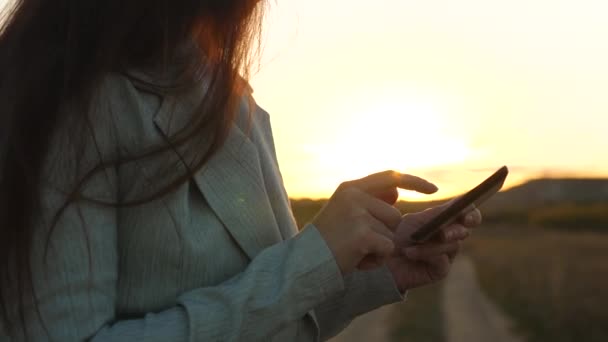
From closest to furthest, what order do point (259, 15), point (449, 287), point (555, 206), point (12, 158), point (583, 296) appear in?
point (12, 158) → point (259, 15) → point (583, 296) → point (449, 287) → point (555, 206)

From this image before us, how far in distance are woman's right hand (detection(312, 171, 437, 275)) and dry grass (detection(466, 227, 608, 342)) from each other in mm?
14441

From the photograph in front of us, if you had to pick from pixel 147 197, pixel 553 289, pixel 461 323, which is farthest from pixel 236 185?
pixel 553 289

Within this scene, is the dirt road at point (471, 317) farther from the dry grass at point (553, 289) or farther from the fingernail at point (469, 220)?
the fingernail at point (469, 220)

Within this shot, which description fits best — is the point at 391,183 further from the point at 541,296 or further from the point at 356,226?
the point at 541,296

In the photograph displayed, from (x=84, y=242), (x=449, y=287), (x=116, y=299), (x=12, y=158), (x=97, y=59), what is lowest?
(x=449, y=287)

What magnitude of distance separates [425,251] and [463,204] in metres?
0.29

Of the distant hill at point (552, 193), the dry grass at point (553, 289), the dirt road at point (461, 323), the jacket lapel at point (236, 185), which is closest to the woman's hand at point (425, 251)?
the jacket lapel at point (236, 185)

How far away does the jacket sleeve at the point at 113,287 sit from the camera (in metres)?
1.68

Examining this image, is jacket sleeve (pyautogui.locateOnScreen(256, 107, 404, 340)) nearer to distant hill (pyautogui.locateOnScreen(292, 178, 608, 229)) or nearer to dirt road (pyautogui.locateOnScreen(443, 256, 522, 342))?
dirt road (pyautogui.locateOnScreen(443, 256, 522, 342))

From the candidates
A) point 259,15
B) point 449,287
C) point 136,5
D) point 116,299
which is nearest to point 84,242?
point 116,299

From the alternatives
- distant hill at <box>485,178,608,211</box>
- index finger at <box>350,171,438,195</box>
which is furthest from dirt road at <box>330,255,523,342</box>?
distant hill at <box>485,178,608,211</box>

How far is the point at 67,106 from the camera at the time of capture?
1733 millimetres

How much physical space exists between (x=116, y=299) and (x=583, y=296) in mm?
19260

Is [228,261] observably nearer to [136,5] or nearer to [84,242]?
[84,242]
